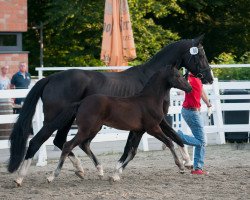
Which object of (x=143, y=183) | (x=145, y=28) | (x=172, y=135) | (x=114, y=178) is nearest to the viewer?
(x=143, y=183)

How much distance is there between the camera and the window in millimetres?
25391

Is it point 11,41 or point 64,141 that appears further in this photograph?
point 11,41

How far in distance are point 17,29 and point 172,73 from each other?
15.2m

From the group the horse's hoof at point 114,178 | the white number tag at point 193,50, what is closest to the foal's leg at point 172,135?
the horse's hoof at point 114,178

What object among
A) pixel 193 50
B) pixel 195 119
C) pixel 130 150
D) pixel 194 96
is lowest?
pixel 130 150

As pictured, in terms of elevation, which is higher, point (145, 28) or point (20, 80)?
point (145, 28)

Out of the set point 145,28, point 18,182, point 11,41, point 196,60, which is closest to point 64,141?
point 18,182

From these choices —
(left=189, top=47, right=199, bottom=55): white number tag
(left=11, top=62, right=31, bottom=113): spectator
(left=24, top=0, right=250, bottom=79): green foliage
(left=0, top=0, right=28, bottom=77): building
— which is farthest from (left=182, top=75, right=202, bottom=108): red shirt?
(left=0, top=0, right=28, bottom=77): building

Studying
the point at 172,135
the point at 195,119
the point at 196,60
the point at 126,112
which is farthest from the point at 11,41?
the point at 126,112

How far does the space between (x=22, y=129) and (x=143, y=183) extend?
189 cm

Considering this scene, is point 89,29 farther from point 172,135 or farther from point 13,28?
point 172,135

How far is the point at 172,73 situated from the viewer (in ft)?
35.9

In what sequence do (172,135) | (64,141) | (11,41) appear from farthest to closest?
(11,41), (64,141), (172,135)

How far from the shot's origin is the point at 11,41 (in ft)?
84.6
